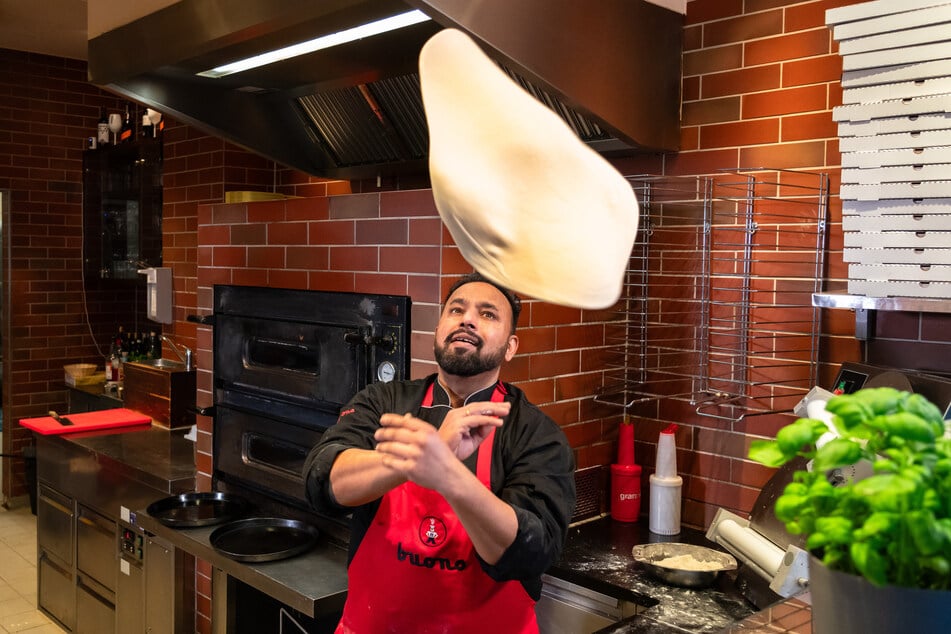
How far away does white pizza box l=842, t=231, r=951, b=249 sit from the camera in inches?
74.2

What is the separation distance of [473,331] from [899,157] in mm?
1034

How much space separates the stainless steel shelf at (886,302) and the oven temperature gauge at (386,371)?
116 centimetres

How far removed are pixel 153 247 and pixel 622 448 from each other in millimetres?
3389

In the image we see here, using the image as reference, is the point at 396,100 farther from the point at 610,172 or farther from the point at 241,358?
the point at 610,172

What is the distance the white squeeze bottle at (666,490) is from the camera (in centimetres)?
256

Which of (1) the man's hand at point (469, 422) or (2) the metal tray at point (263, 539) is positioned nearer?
(1) the man's hand at point (469, 422)

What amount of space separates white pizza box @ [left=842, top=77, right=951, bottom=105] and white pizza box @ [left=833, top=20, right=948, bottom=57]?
0.03 m

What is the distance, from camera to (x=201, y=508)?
3025 mm

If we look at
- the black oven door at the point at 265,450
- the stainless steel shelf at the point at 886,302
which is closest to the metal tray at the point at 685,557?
the stainless steel shelf at the point at 886,302

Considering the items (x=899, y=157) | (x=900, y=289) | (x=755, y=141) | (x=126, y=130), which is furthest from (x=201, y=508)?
(x=126, y=130)

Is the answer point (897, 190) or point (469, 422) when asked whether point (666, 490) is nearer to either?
point (897, 190)

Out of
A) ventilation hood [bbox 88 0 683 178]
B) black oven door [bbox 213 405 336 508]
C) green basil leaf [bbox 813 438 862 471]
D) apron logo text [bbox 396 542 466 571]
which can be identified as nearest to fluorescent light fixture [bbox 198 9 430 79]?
ventilation hood [bbox 88 0 683 178]

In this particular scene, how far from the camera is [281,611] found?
2.78m

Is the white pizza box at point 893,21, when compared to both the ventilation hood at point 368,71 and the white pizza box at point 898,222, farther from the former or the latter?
the ventilation hood at point 368,71
